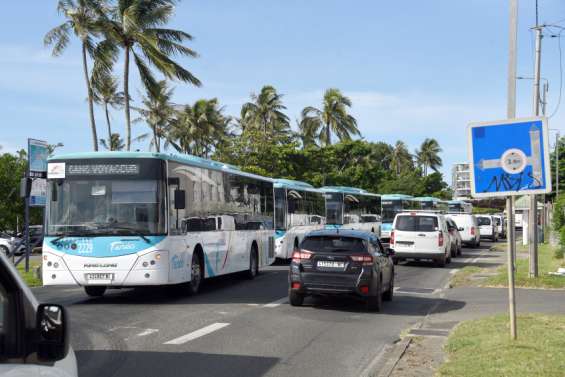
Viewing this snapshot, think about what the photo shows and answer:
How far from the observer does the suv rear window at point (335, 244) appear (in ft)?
45.2

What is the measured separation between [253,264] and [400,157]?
348 feet

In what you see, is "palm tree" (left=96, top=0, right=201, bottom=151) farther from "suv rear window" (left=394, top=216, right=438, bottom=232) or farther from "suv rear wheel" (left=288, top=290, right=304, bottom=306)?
"suv rear wheel" (left=288, top=290, right=304, bottom=306)

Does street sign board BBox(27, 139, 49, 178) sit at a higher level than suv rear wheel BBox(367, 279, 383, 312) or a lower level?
higher

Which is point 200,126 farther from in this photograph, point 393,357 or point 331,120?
point 393,357

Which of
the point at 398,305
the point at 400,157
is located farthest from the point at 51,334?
the point at 400,157

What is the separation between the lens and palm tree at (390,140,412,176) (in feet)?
408

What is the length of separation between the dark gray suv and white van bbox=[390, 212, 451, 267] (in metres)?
12.5

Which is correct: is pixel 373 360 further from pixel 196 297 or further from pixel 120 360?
pixel 196 297

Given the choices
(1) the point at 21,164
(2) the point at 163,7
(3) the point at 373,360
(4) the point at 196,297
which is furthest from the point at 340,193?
(1) the point at 21,164

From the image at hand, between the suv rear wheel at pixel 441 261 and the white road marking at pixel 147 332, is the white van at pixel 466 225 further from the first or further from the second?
the white road marking at pixel 147 332

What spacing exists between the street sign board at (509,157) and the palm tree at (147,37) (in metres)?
25.5

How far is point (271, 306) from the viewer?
1432cm

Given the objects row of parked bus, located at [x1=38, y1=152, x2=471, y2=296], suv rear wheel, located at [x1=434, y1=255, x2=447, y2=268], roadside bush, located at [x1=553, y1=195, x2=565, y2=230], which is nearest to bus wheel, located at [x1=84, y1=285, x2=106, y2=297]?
row of parked bus, located at [x1=38, y1=152, x2=471, y2=296]

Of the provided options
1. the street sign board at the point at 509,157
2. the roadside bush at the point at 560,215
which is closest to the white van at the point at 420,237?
the roadside bush at the point at 560,215
